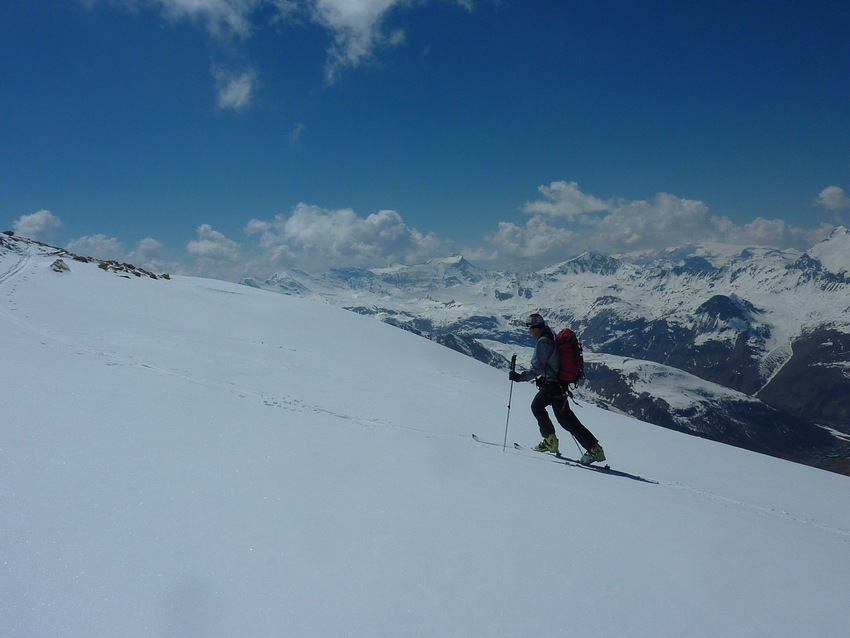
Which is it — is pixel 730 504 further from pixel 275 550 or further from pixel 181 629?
pixel 181 629

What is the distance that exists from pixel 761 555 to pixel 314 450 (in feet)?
18.7

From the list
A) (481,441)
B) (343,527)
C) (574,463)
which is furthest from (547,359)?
(343,527)

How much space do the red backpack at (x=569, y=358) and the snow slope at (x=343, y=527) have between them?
1748 millimetres

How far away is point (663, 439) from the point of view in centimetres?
1387

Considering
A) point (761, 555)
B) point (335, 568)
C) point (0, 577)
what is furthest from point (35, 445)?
point (761, 555)

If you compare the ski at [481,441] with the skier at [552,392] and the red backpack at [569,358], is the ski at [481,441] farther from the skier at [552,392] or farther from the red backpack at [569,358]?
the red backpack at [569,358]

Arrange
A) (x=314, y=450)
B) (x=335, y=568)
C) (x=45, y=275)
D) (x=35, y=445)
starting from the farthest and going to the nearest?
(x=45, y=275), (x=314, y=450), (x=35, y=445), (x=335, y=568)

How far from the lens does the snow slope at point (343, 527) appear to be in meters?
3.19

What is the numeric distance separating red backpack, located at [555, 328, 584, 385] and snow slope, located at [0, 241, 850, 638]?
175 cm

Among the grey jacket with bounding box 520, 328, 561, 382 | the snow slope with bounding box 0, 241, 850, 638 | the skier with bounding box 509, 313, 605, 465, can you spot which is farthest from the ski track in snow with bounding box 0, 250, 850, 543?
the grey jacket with bounding box 520, 328, 561, 382

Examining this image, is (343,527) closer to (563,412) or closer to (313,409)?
(313,409)

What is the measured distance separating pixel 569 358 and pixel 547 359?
45cm

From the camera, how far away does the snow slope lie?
319 centimetres

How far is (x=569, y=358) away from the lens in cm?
923
